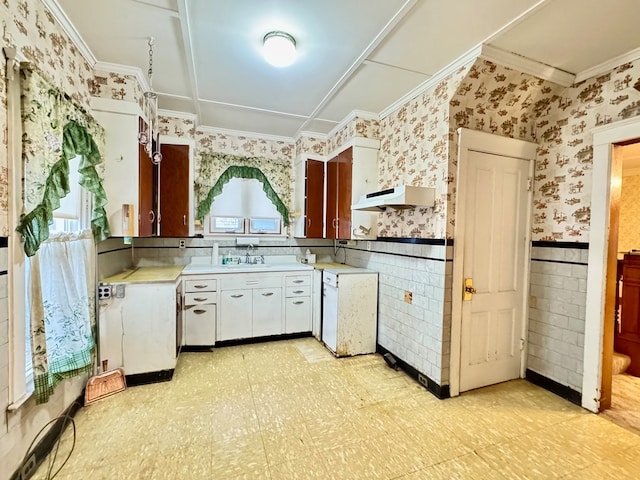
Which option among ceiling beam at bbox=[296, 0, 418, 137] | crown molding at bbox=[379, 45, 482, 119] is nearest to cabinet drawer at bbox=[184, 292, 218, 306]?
ceiling beam at bbox=[296, 0, 418, 137]

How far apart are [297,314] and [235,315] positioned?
76cm

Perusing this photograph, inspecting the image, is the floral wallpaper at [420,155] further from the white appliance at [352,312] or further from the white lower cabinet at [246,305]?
the white lower cabinet at [246,305]

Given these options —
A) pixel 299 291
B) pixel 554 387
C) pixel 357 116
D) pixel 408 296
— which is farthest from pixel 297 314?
pixel 554 387

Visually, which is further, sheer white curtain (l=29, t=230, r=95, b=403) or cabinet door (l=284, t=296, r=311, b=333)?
cabinet door (l=284, t=296, r=311, b=333)

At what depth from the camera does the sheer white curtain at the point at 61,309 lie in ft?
5.32

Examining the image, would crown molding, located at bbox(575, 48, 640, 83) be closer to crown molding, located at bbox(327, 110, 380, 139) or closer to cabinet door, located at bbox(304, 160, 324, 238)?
crown molding, located at bbox(327, 110, 380, 139)

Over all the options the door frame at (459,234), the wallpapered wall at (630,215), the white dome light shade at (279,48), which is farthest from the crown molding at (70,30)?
the wallpapered wall at (630,215)

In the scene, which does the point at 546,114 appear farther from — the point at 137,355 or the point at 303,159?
the point at 137,355

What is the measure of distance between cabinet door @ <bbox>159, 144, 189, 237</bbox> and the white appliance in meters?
1.90

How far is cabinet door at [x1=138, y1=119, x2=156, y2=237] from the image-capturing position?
8.33ft

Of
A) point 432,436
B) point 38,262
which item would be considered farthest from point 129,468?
point 432,436

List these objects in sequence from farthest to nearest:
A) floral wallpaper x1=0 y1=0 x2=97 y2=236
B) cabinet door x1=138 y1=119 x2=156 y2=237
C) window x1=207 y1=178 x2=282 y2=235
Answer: window x1=207 y1=178 x2=282 y2=235 < cabinet door x1=138 y1=119 x2=156 y2=237 < floral wallpaper x1=0 y1=0 x2=97 y2=236

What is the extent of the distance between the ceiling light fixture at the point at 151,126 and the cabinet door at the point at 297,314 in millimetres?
2151

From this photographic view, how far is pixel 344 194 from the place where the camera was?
3475mm
